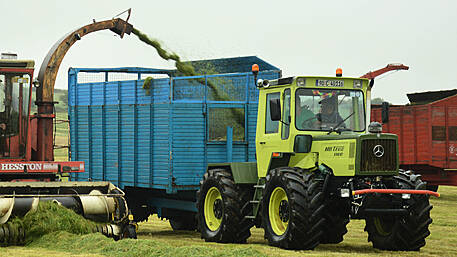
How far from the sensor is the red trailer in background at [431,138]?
70.6ft

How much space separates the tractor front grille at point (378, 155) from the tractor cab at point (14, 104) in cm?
638

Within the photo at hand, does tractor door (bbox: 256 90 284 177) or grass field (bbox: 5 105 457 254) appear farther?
tractor door (bbox: 256 90 284 177)

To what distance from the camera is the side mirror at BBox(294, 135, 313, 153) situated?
11.5 meters

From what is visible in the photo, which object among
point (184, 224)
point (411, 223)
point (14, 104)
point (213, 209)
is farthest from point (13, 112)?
point (411, 223)

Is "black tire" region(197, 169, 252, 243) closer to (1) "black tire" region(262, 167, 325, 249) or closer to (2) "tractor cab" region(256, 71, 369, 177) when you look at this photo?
(2) "tractor cab" region(256, 71, 369, 177)

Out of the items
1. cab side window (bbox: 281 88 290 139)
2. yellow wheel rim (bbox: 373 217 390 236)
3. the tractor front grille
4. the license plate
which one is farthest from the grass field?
the license plate

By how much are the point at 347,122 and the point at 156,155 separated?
404 cm

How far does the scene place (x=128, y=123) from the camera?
603 inches

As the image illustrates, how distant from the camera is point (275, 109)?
11523 millimetres

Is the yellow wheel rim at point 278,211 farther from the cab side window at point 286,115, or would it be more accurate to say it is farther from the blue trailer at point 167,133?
the blue trailer at point 167,133

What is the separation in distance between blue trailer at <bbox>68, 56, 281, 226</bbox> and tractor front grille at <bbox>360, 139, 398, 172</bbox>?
393 cm

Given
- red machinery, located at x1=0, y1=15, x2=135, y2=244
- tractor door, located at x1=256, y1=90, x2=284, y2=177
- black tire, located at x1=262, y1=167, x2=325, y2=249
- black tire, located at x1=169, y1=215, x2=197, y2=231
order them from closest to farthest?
black tire, located at x1=262, y1=167, x2=325, y2=249 → red machinery, located at x1=0, y1=15, x2=135, y2=244 → tractor door, located at x1=256, y1=90, x2=284, y2=177 → black tire, located at x1=169, y1=215, x2=197, y2=231

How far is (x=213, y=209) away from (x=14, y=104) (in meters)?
4.09

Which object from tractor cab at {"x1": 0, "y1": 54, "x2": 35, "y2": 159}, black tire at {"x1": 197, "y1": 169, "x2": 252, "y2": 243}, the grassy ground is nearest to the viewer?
the grassy ground
